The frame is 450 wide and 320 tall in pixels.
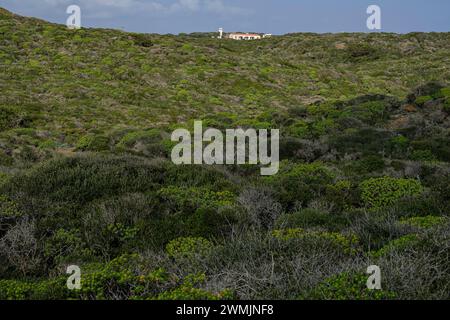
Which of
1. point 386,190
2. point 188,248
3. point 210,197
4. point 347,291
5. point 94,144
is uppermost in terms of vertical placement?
point 94,144

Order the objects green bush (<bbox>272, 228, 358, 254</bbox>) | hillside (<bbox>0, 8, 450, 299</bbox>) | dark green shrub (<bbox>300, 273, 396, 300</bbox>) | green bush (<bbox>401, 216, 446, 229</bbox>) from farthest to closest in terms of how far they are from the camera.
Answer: green bush (<bbox>401, 216, 446, 229</bbox>), green bush (<bbox>272, 228, 358, 254</bbox>), hillside (<bbox>0, 8, 450, 299</bbox>), dark green shrub (<bbox>300, 273, 396, 300</bbox>)

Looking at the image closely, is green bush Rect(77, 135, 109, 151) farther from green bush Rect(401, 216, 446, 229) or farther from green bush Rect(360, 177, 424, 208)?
green bush Rect(401, 216, 446, 229)

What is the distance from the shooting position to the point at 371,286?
13.4ft

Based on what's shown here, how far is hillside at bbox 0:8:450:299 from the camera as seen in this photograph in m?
4.65

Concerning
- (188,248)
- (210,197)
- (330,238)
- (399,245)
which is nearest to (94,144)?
(210,197)

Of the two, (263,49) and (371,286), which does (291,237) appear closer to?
(371,286)

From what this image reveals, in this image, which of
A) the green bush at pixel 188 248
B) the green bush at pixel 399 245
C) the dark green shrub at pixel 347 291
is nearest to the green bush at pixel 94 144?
the green bush at pixel 188 248

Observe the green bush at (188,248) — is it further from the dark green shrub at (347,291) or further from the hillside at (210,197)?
the dark green shrub at (347,291)

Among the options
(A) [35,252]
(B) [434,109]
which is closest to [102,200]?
(A) [35,252]

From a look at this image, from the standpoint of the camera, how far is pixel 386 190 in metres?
9.77

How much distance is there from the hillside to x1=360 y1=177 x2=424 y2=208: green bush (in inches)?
1.6

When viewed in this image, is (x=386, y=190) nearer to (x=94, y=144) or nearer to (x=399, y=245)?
(x=399, y=245)

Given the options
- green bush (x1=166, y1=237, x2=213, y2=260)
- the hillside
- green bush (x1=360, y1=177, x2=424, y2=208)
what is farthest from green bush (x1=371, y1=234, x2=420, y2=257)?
green bush (x1=360, y1=177, x2=424, y2=208)

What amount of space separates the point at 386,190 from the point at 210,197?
4005 millimetres
